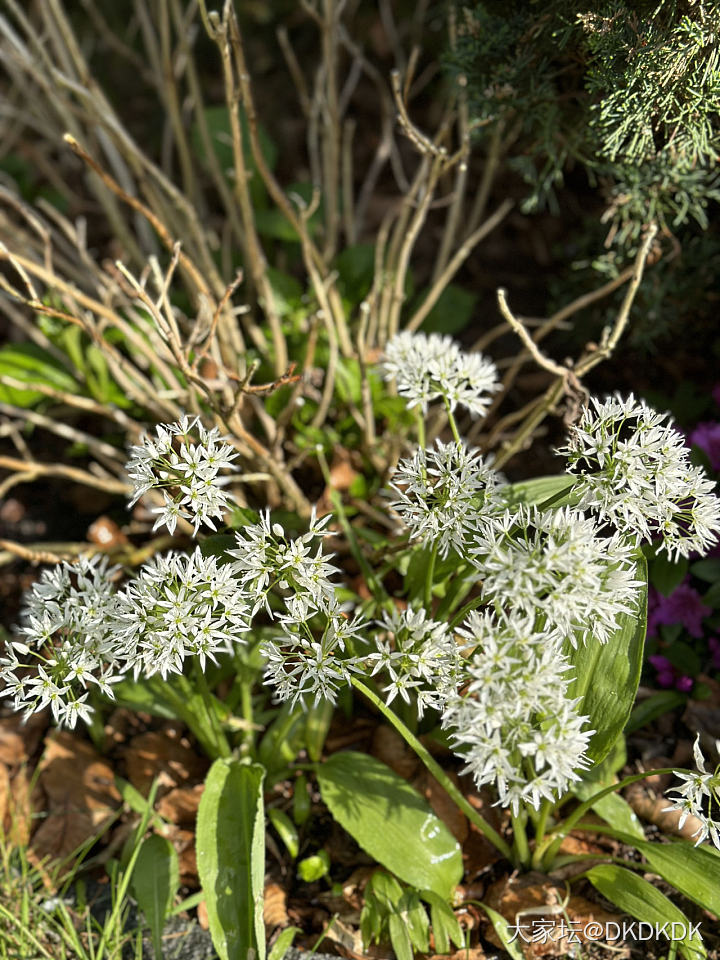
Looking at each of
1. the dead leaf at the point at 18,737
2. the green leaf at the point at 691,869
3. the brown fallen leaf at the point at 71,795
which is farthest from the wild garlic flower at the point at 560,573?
the dead leaf at the point at 18,737

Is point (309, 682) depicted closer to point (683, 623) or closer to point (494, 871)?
point (494, 871)

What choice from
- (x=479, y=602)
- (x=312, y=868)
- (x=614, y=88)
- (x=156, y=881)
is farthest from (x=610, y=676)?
(x=614, y=88)

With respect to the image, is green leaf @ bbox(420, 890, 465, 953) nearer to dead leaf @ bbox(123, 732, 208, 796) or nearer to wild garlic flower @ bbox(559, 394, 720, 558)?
dead leaf @ bbox(123, 732, 208, 796)

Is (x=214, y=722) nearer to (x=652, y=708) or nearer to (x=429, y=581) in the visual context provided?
(x=429, y=581)

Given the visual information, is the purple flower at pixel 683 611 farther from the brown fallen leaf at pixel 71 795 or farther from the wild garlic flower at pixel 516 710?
the brown fallen leaf at pixel 71 795

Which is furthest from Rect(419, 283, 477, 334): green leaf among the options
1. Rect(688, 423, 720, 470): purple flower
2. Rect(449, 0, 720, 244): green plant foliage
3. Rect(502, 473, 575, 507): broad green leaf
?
Rect(502, 473, 575, 507): broad green leaf
